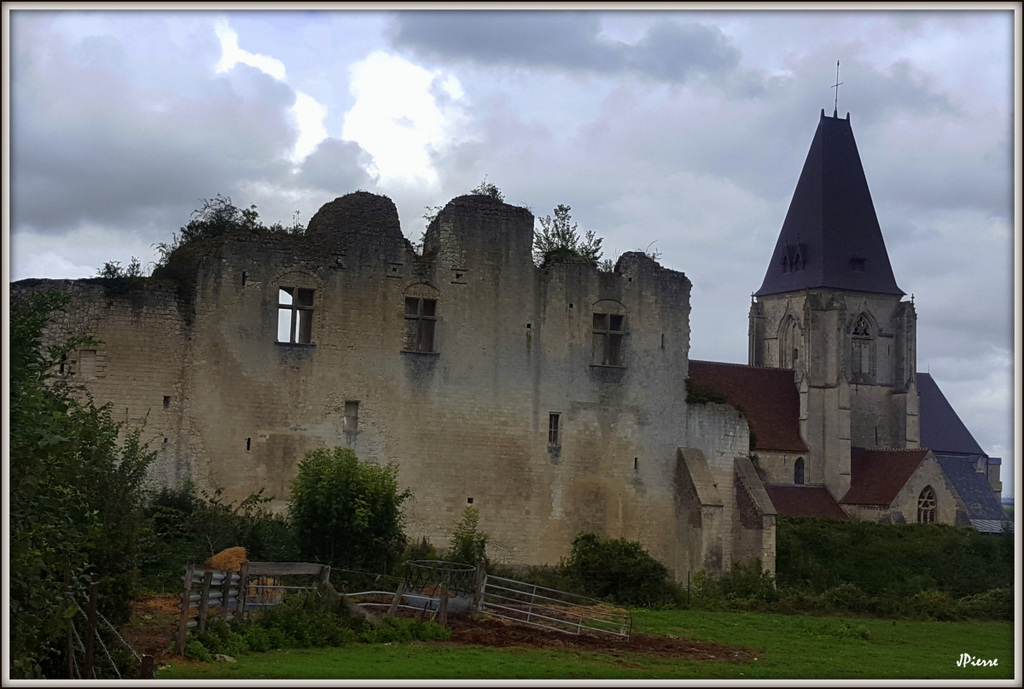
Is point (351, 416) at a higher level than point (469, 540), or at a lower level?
higher

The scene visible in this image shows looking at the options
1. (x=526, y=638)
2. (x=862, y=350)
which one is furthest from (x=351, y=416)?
(x=862, y=350)

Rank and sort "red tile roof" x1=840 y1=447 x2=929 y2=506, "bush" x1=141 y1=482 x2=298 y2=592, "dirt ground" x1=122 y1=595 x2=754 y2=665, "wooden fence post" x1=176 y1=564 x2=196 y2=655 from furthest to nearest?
"red tile roof" x1=840 y1=447 x2=929 y2=506 < "bush" x1=141 y1=482 x2=298 y2=592 < "dirt ground" x1=122 y1=595 x2=754 y2=665 < "wooden fence post" x1=176 y1=564 x2=196 y2=655

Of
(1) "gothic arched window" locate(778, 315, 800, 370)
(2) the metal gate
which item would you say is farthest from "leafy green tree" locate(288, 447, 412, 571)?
(1) "gothic arched window" locate(778, 315, 800, 370)

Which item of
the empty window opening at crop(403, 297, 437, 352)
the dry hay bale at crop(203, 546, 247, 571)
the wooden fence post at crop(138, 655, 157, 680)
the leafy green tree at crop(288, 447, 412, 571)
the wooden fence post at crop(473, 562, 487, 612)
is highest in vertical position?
the empty window opening at crop(403, 297, 437, 352)

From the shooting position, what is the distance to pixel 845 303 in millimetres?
54406

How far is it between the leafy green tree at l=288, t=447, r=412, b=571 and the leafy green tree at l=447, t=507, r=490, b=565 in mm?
2041

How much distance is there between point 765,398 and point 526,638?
3247 cm

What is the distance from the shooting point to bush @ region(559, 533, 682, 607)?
76.4 feet

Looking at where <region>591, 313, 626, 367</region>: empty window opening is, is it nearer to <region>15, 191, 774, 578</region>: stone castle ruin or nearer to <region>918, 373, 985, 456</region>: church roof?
<region>15, 191, 774, 578</region>: stone castle ruin

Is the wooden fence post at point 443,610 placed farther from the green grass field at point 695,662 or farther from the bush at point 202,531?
the bush at point 202,531

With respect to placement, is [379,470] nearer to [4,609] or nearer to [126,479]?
[126,479]

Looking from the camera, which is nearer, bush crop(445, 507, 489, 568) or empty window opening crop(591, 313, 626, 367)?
bush crop(445, 507, 489, 568)

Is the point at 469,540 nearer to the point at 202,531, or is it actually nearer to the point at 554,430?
the point at 554,430

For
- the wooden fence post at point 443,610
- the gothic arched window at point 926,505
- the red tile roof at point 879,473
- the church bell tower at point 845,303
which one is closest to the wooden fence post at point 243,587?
the wooden fence post at point 443,610
